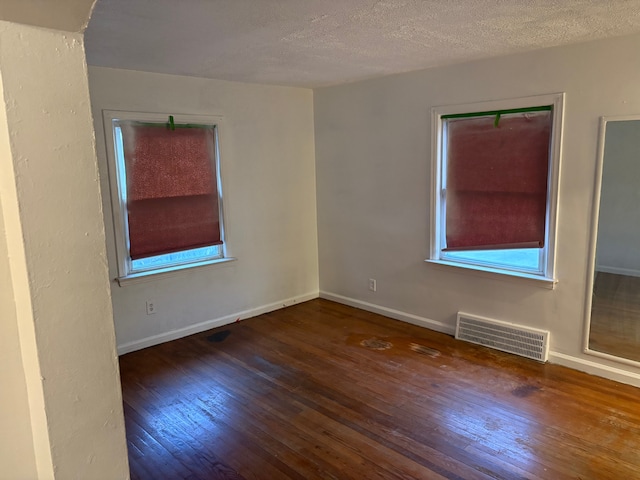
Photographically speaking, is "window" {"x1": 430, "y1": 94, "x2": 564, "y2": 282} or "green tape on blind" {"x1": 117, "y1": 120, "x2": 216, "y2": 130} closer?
"window" {"x1": 430, "y1": 94, "x2": 564, "y2": 282}

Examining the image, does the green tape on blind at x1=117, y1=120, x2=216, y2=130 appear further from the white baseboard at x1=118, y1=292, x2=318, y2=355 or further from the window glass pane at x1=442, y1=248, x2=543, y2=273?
the window glass pane at x1=442, y1=248, x2=543, y2=273

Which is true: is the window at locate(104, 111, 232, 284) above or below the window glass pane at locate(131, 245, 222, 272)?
above

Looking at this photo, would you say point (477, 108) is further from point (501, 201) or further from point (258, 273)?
point (258, 273)

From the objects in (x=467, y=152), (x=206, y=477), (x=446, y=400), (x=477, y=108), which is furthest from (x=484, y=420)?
(x=477, y=108)

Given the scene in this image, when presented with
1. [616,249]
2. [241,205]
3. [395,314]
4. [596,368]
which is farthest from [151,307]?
[616,249]

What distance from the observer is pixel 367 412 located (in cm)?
290

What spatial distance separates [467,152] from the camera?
12.6ft

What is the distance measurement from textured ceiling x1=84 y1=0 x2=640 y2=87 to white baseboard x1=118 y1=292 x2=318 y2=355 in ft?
7.51

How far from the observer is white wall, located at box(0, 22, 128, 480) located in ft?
3.24

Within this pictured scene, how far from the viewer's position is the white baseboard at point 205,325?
390 centimetres

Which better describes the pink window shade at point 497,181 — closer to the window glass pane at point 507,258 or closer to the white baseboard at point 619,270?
the window glass pane at point 507,258

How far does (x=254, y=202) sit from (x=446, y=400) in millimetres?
2615

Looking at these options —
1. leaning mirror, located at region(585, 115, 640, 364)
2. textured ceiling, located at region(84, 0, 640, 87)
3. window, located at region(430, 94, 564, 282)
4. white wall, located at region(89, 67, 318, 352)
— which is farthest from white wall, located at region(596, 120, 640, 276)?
white wall, located at region(89, 67, 318, 352)

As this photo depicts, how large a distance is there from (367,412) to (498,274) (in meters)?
1.66
